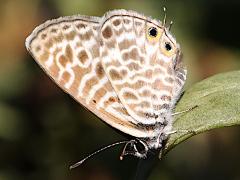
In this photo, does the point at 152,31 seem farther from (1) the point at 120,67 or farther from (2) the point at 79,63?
(2) the point at 79,63

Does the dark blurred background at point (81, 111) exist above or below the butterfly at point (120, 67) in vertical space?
below

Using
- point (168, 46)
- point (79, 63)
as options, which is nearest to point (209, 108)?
point (168, 46)

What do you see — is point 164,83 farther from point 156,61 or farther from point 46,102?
point 46,102

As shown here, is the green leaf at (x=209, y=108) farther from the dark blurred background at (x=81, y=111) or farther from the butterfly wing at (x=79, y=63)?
the dark blurred background at (x=81, y=111)

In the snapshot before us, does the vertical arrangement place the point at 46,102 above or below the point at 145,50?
below

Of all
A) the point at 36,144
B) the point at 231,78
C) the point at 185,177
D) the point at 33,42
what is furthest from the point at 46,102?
the point at 231,78

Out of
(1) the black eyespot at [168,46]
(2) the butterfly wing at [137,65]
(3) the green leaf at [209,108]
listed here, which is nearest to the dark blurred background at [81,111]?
(2) the butterfly wing at [137,65]
